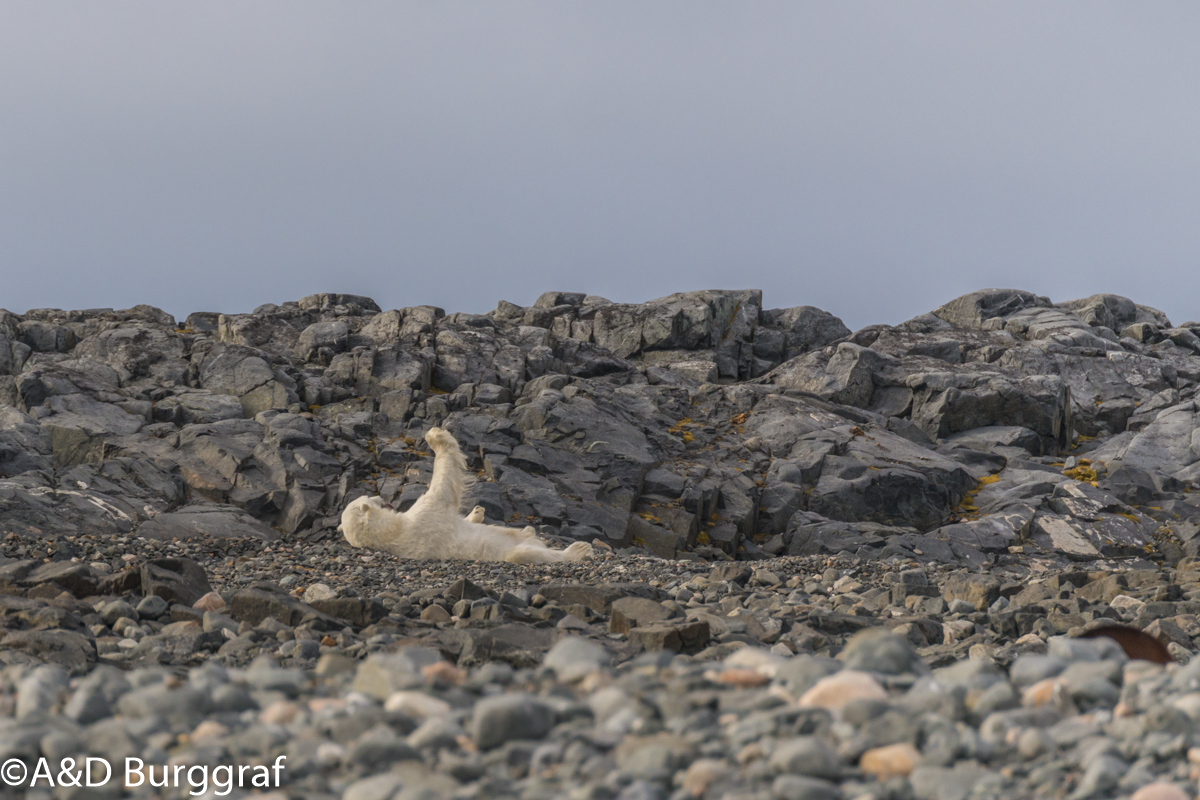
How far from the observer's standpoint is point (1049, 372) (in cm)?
4697

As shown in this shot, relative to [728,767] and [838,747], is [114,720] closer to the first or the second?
[728,767]

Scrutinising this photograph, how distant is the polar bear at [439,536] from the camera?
52.2 ft

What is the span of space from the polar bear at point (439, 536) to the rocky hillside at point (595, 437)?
192 inches

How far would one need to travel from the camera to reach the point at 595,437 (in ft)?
98.7

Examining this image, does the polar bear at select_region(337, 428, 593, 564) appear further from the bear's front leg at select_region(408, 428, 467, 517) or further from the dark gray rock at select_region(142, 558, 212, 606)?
the dark gray rock at select_region(142, 558, 212, 606)

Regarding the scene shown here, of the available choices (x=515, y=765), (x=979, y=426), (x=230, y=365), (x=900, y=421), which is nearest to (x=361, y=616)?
(x=515, y=765)

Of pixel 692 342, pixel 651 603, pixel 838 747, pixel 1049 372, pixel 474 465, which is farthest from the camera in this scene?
pixel 692 342

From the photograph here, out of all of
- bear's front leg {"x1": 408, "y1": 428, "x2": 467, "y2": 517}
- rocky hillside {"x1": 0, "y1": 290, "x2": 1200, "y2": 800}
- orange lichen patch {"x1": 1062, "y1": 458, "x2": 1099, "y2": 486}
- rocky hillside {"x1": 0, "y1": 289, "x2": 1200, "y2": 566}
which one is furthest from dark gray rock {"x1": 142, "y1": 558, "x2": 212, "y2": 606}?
orange lichen patch {"x1": 1062, "y1": 458, "x2": 1099, "y2": 486}

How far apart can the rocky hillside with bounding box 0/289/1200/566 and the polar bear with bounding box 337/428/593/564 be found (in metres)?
4.87

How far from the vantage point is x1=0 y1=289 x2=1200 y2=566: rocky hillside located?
2472 centimetres

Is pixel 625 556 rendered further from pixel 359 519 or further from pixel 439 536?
pixel 359 519

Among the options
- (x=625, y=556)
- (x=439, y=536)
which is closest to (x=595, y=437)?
(x=625, y=556)

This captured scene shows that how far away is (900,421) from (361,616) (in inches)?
1382

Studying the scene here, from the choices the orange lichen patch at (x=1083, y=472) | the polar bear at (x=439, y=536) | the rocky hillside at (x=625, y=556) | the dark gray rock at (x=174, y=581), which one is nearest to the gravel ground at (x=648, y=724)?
the rocky hillside at (x=625, y=556)
